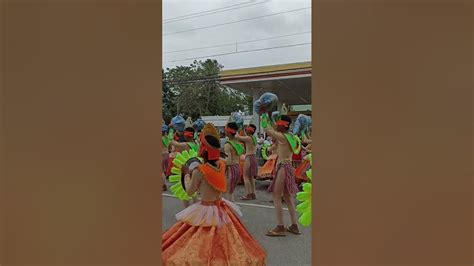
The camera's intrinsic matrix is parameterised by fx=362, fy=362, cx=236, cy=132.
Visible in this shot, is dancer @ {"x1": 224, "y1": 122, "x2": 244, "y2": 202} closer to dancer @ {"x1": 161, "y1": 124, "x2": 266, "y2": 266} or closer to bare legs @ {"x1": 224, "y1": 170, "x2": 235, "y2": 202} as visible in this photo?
bare legs @ {"x1": 224, "y1": 170, "x2": 235, "y2": 202}

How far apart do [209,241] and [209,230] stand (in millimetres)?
96

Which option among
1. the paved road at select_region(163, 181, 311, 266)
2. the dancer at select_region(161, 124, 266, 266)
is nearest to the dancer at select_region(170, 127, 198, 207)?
the paved road at select_region(163, 181, 311, 266)

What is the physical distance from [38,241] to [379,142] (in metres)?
0.86

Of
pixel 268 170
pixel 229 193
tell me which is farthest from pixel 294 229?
pixel 268 170

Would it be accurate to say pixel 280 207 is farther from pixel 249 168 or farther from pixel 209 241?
pixel 249 168

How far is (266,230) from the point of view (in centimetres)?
469

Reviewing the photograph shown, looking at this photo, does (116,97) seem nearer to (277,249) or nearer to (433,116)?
(433,116)

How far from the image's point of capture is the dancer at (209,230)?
253 centimetres

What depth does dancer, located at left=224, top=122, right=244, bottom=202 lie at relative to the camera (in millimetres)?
6170

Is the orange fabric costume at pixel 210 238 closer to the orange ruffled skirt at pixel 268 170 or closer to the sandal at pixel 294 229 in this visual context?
the sandal at pixel 294 229

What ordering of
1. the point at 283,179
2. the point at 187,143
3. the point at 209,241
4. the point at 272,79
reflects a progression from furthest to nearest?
1. the point at 272,79
2. the point at 187,143
3. the point at 283,179
4. the point at 209,241

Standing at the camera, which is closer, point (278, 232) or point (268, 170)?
point (278, 232)

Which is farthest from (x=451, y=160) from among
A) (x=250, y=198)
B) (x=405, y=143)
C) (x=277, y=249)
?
(x=250, y=198)

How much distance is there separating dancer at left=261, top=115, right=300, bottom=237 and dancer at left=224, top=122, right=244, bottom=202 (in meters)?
1.46
